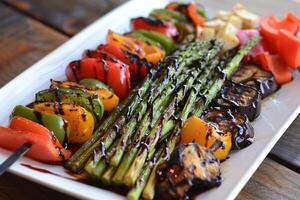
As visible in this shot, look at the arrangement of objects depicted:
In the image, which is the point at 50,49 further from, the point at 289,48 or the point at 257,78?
the point at 289,48

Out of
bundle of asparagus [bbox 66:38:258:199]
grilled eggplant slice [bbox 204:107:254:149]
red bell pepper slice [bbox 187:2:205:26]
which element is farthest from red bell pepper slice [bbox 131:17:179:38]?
grilled eggplant slice [bbox 204:107:254:149]

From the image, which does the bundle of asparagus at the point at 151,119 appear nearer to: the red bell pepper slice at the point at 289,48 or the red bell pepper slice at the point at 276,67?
the red bell pepper slice at the point at 276,67

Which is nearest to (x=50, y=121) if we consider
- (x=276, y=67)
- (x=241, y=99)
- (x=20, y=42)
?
(x=241, y=99)

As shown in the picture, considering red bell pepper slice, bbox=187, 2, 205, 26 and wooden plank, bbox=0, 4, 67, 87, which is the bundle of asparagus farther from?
wooden plank, bbox=0, 4, 67, 87

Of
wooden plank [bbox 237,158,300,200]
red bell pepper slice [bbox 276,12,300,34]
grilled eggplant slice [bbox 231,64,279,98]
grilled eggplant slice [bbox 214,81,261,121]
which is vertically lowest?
wooden plank [bbox 237,158,300,200]

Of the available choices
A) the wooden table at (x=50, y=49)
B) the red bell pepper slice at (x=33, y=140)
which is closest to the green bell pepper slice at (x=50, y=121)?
the red bell pepper slice at (x=33, y=140)

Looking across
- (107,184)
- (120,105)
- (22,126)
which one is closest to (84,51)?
(120,105)

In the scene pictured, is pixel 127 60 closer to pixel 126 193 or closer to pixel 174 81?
pixel 174 81
